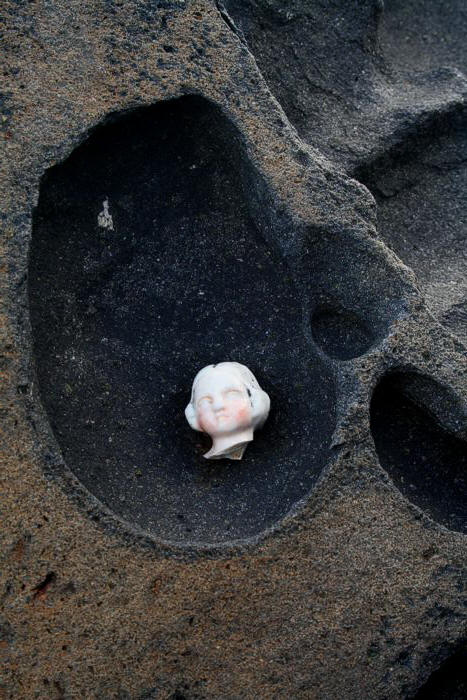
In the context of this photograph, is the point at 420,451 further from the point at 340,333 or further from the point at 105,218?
the point at 105,218

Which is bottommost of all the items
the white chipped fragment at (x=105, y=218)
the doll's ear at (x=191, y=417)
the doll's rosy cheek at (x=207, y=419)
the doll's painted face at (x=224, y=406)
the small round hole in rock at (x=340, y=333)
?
the doll's ear at (x=191, y=417)

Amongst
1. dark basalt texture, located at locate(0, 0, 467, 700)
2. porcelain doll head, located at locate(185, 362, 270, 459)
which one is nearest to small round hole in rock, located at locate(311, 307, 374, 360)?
dark basalt texture, located at locate(0, 0, 467, 700)

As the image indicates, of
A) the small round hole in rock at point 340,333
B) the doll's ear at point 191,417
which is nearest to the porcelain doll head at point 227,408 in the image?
the doll's ear at point 191,417

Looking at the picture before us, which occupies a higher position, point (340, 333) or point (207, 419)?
point (340, 333)

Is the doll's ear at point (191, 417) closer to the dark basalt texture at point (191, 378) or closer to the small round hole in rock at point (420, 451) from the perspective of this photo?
the dark basalt texture at point (191, 378)

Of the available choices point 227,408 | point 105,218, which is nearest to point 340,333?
point 227,408

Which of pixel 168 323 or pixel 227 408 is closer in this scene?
pixel 227 408

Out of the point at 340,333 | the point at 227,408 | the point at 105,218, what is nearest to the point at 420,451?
the point at 340,333

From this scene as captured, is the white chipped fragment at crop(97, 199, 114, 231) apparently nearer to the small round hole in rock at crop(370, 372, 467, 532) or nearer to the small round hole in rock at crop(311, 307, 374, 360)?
the small round hole in rock at crop(311, 307, 374, 360)
